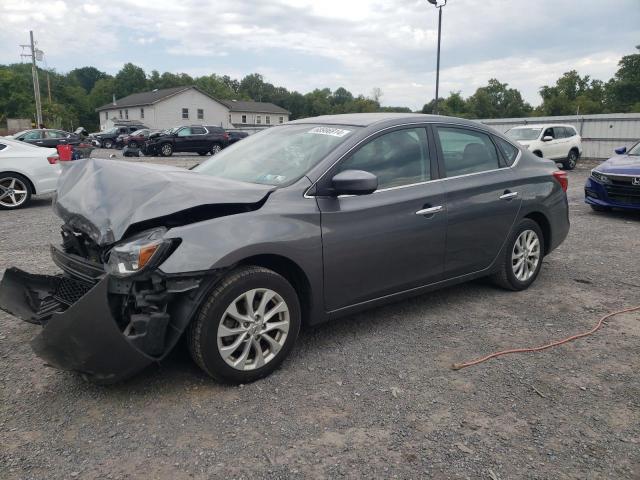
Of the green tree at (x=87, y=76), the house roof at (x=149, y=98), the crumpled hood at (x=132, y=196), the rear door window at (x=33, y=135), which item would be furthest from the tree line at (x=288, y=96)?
the crumpled hood at (x=132, y=196)

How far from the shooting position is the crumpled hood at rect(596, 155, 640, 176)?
8812 millimetres

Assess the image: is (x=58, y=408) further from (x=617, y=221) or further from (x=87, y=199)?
(x=617, y=221)

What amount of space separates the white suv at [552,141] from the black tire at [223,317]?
702 inches

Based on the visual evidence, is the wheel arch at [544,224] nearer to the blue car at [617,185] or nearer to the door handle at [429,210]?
the door handle at [429,210]

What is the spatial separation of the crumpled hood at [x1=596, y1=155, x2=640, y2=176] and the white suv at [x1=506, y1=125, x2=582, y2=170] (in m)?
9.65

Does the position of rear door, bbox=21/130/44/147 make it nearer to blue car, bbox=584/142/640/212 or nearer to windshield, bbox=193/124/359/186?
blue car, bbox=584/142/640/212

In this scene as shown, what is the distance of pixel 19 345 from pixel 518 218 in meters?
4.25

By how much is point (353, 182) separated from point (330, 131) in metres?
0.79

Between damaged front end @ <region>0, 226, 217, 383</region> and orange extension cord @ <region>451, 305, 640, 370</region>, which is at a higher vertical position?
damaged front end @ <region>0, 226, 217, 383</region>

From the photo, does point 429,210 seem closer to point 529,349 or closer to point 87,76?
point 529,349

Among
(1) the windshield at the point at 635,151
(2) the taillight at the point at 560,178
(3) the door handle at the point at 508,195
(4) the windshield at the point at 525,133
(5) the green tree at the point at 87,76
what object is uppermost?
(5) the green tree at the point at 87,76

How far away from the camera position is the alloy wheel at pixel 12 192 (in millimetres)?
9742

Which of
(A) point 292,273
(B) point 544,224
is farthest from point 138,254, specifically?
(B) point 544,224

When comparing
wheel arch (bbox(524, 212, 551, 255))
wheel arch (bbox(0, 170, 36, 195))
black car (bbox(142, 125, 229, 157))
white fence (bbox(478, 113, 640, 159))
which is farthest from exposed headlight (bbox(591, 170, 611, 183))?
black car (bbox(142, 125, 229, 157))
